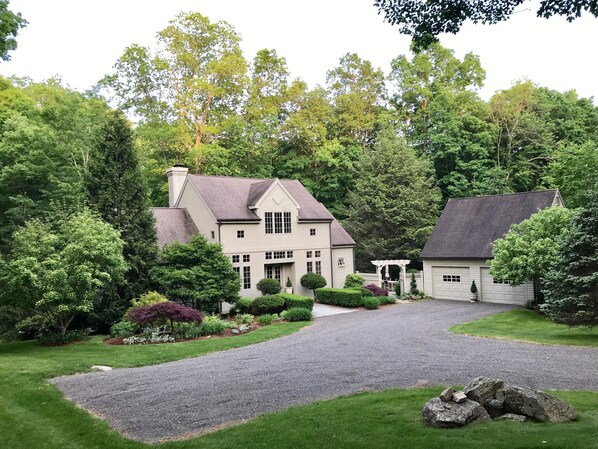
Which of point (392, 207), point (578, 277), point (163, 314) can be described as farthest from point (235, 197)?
point (578, 277)

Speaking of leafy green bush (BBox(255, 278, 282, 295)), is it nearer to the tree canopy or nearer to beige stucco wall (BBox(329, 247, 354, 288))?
beige stucco wall (BBox(329, 247, 354, 288))

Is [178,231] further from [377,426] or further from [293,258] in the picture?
[377,426]

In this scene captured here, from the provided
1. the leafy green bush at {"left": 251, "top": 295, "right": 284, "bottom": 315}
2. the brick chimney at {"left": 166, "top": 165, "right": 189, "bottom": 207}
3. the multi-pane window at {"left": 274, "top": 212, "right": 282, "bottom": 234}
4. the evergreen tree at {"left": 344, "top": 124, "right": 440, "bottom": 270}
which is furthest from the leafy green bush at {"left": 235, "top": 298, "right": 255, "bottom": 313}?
the evergreen tree at {"left": 344, "top": 124, "right": 440, "bottom": 270}

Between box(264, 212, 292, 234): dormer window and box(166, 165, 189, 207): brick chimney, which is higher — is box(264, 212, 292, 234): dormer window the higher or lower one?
Result: the lower one

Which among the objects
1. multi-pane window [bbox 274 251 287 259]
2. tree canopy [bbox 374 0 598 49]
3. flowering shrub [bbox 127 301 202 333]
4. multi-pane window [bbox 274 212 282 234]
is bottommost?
flowering shrub [bbox 127 301 202 333]

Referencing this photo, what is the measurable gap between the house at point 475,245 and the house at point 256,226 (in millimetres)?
6430

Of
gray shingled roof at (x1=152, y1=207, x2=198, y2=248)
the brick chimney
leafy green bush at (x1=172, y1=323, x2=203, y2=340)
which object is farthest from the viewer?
the brick chimney

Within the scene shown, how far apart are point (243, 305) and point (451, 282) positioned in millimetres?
13729

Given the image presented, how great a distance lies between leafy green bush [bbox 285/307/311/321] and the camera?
23.7 meters

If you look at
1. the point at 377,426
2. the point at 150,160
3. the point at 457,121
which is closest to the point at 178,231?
the point at 150,160

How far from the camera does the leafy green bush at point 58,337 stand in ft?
61.7

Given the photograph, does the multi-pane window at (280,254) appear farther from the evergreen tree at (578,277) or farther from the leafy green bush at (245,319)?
the evergreen tree at (578,277)

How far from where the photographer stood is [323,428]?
794 centimetres

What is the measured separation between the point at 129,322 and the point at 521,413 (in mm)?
16901
